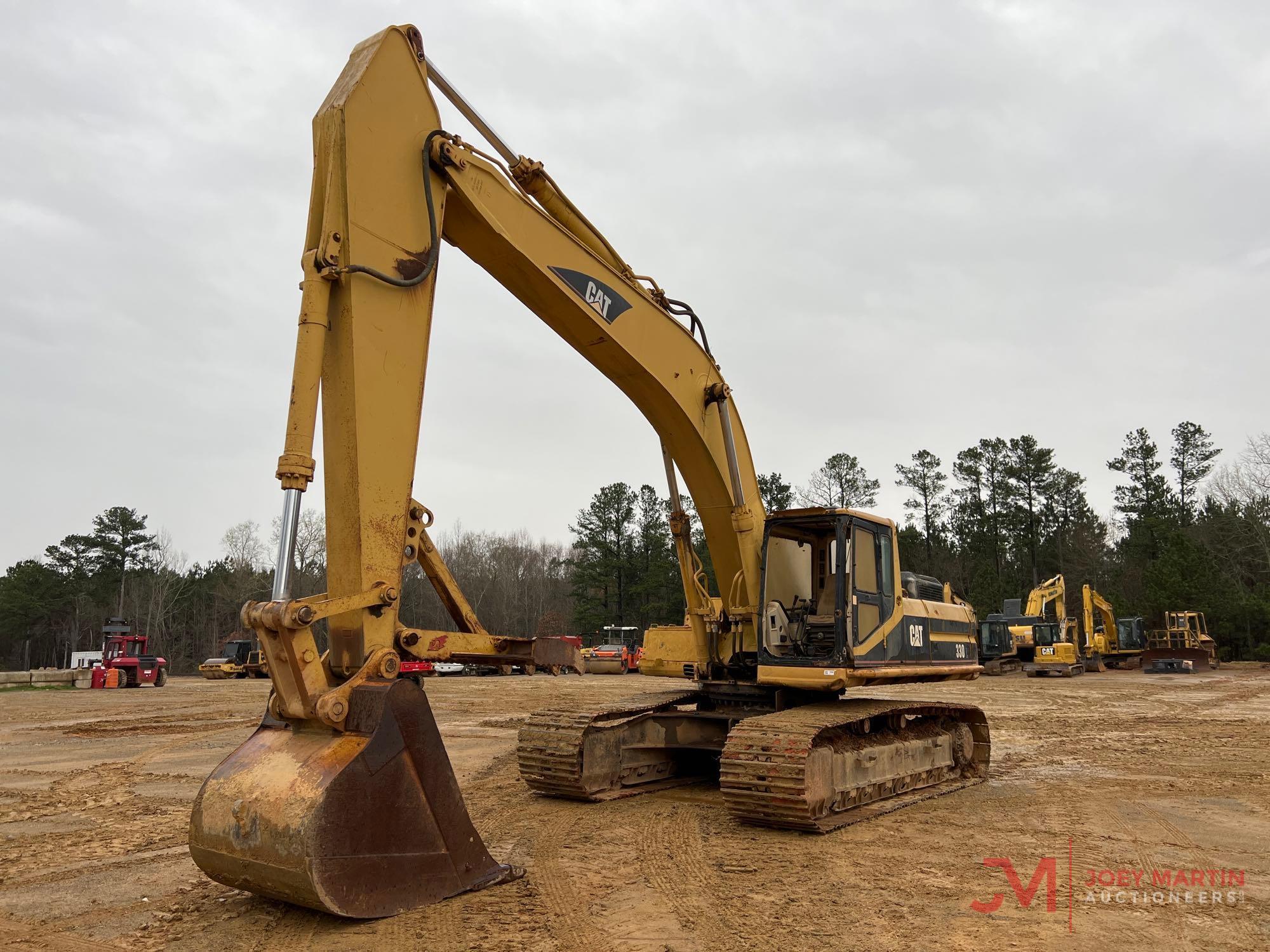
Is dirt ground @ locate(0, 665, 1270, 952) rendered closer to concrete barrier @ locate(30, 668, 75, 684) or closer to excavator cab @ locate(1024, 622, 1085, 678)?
concrete barrier @ locate(30, 668, 75, 684)

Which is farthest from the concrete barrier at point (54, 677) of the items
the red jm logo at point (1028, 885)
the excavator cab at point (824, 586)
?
the red jm logo at point (1028, 885)

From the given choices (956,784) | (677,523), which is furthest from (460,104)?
(956,784)

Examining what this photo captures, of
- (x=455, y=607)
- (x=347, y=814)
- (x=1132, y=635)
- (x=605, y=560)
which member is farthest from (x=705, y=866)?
(x=605, y=560)

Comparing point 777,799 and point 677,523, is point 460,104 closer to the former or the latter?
point 677,523

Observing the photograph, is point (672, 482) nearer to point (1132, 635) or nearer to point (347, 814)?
point (347, 814)

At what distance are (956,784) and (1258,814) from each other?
2.67m

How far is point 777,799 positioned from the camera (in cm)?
715

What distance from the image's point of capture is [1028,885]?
584 centimetres

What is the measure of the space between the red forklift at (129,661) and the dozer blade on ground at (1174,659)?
3800 cm

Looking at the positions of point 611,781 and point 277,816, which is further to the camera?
point 611,781

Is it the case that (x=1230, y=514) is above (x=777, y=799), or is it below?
above

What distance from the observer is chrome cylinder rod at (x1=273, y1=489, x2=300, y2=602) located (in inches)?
187

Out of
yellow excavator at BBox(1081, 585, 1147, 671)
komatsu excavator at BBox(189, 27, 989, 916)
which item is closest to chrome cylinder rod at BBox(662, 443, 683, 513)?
komatsu excavator at BBox(189, 27, 989, 916)

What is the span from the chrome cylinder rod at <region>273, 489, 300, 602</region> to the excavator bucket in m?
0.66
